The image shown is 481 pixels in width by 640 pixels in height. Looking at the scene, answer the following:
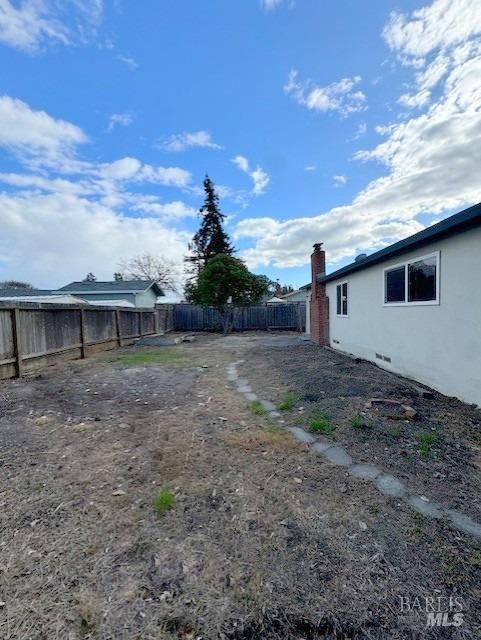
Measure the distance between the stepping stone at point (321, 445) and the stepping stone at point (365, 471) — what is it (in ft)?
1.31

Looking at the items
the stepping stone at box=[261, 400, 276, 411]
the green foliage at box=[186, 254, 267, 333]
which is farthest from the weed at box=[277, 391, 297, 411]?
the green foliage at box=[186, 254, 267, 333]

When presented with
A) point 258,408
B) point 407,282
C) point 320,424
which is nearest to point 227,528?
point 320,424

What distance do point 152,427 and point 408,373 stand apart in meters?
4.89

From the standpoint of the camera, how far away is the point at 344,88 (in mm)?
8406

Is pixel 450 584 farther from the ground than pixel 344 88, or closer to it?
closer to it

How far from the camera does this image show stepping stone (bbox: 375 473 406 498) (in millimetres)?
2445

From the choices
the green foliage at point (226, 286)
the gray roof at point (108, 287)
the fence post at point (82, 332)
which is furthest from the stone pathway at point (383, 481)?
the gray roof at point (108, 287)

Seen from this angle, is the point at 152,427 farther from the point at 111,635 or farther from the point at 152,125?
the point at 152,125

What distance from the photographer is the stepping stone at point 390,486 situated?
8.02 ft

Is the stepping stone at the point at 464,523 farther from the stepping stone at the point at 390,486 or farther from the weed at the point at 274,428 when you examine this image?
the weed at the point at 274,428

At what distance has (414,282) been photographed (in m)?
5.92

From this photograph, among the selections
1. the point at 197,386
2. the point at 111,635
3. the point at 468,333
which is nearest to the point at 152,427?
the point at 197,386

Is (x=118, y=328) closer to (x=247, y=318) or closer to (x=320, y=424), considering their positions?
(x=247, y=318)

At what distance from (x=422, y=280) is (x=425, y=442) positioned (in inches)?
134
